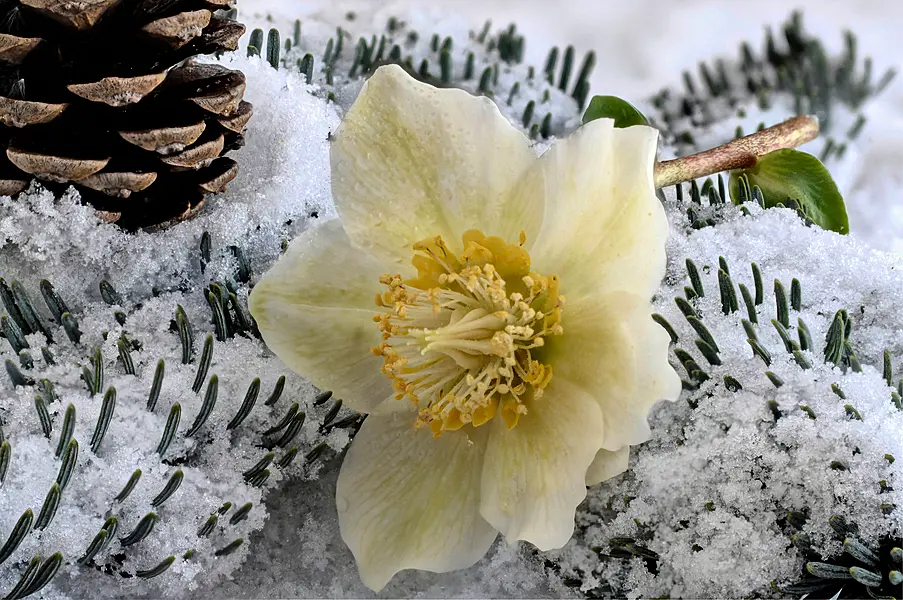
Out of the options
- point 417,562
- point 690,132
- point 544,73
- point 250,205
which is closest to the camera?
point 417,562

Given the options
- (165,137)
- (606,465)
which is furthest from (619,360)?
(165,137)

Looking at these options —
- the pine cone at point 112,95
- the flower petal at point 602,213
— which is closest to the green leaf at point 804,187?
the flower petal at point 602,213

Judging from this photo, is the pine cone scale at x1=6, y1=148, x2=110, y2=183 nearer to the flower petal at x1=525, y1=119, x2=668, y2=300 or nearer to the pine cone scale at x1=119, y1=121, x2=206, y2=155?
the pine cone scale at x1=119, y1=121, x2=206, y2=155

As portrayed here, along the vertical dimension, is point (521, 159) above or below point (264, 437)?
above

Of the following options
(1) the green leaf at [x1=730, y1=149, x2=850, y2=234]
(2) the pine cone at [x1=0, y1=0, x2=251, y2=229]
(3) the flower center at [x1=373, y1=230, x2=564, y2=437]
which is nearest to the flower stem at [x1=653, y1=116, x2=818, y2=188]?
(1) the green leaf at [x1=730, y1=149, x2=850, y2=234]

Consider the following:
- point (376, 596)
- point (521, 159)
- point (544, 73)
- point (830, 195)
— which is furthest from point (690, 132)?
point (376, 596)

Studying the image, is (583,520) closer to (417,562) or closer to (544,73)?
(417,562)
